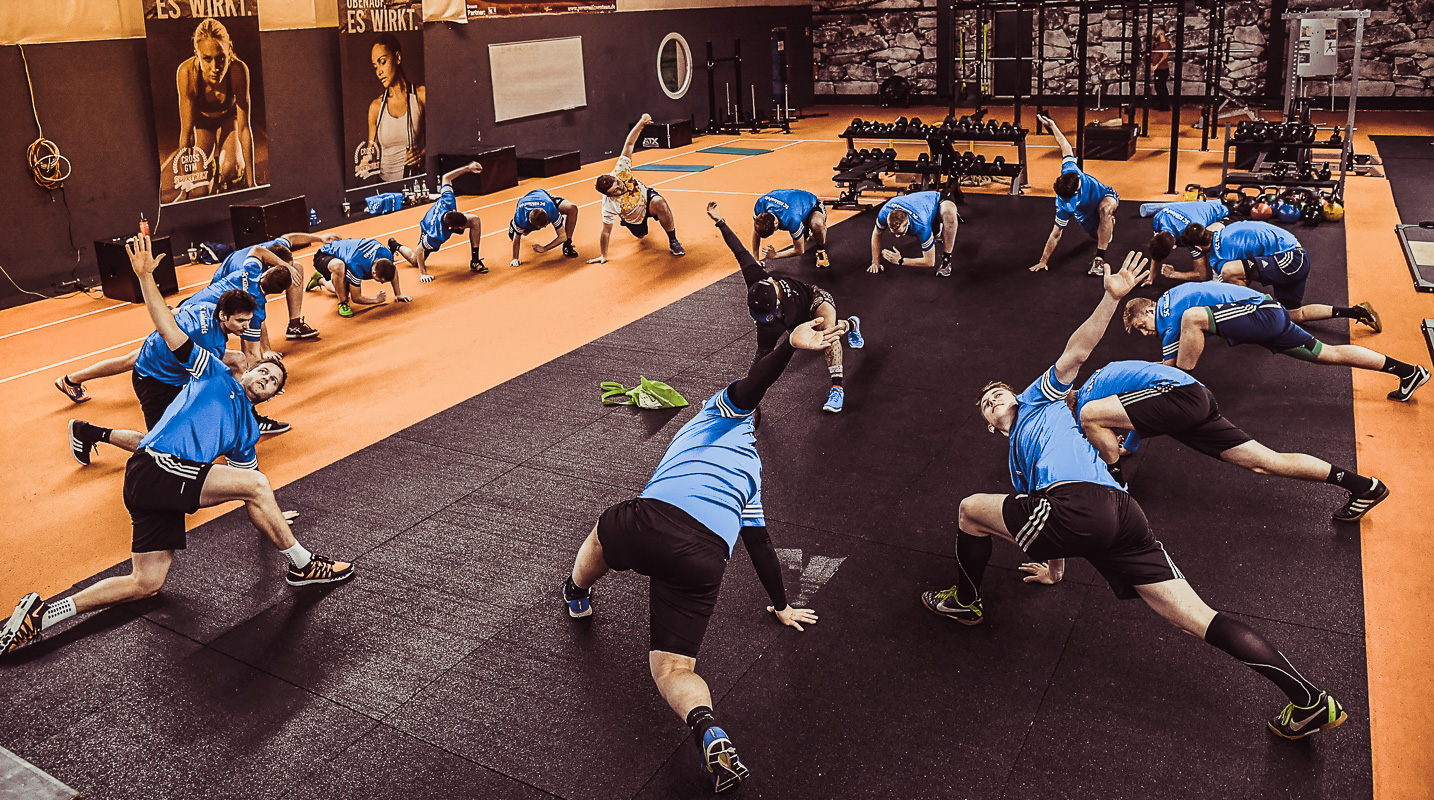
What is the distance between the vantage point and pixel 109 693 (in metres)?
3.77

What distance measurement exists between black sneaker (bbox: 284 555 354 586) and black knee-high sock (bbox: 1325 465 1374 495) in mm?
4496

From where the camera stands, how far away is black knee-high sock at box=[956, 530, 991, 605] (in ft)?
12.2

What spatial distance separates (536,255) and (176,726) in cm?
745

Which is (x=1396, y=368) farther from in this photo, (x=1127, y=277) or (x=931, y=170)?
(x=931, y=170)

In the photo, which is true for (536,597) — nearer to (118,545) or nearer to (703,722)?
(703,722)

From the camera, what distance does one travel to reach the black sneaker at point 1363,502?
4.43 metres

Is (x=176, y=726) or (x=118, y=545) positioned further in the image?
(x=118, y=545)

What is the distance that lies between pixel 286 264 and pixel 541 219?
308 centimetres

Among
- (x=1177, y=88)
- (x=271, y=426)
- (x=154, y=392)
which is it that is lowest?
(x=271, y=426)

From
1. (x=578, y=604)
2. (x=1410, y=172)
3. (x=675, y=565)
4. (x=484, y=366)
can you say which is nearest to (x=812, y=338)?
(x=675, y=565)

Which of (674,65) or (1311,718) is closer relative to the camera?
(1311,718)

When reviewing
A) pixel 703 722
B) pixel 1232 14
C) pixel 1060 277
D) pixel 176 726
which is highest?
pixel 1232 14

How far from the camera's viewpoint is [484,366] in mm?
7273

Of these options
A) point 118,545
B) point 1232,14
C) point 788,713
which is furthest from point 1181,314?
point 1232,14
